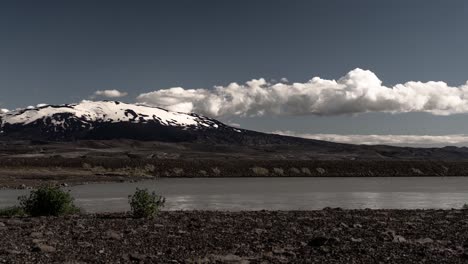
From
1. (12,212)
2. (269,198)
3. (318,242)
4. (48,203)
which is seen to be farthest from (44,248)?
(269,198)

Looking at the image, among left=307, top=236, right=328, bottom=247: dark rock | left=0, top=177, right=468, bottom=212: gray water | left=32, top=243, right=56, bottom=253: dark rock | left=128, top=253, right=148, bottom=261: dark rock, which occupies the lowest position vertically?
left=0, top=177, right=468, bottom=212: gray water

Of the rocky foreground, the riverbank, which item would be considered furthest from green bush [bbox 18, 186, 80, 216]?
the riverbank

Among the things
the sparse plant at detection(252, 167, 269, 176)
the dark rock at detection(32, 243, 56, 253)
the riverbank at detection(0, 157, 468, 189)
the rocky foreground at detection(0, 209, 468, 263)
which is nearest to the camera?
the rocky foreground at detection(0, 209, 468, 263)

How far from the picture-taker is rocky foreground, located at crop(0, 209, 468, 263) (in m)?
17.7

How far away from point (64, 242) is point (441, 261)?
1370 cm

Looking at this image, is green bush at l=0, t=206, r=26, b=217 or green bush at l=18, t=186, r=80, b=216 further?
green bush at l=0, t=206, r=26, b=217

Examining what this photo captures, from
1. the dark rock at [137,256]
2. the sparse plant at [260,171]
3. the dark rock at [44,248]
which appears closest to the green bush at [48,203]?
the dark rock at [44,248]

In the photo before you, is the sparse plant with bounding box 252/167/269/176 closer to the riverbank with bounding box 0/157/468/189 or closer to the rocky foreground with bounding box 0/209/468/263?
the riverbank with bounding box 0/157/468/189

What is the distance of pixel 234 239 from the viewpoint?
21.7m

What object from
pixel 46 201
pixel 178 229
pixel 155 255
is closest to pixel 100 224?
pixel 178 229

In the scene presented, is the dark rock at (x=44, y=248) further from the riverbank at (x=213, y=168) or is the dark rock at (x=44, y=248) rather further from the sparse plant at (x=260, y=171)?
the sparse plant at (x=260, y=171)

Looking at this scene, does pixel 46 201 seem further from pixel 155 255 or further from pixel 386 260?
pixel 386 260

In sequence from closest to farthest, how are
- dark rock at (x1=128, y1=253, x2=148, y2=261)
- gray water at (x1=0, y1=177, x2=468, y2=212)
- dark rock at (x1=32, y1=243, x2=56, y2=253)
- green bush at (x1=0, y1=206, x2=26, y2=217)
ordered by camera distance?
dark rock at (x1=128, y1=253, x2=148, y2=261) < dark rock at (x1=32, y1=243, x2=56, y2=253) < green bush at (x1=0, y1=206, x2=26, y2=217) < gray water at (x1=0, y1=177, x2=468, y2=212)

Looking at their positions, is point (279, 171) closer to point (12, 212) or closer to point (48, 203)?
point (12, 212)
